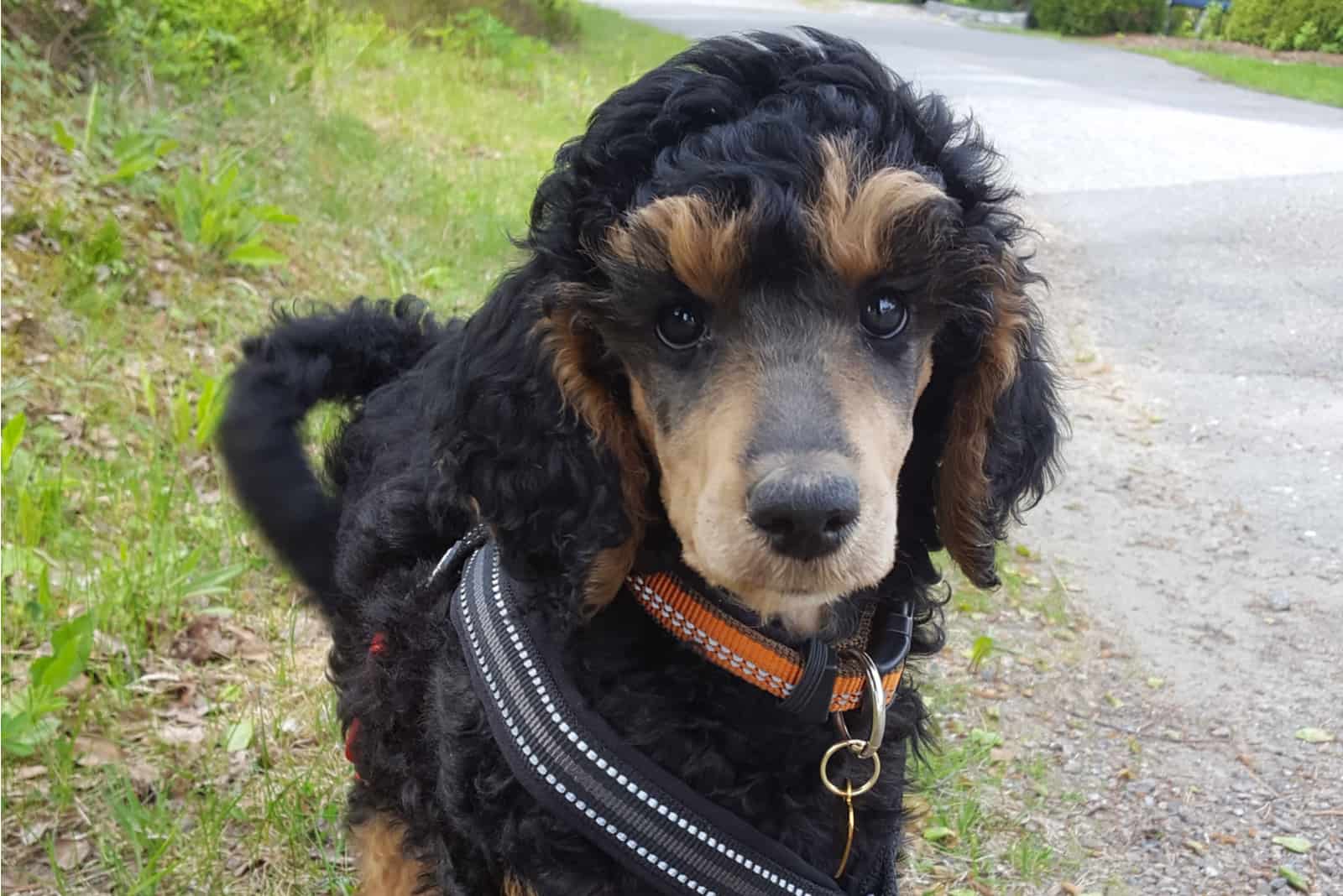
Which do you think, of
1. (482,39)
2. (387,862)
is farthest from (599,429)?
(482,39)

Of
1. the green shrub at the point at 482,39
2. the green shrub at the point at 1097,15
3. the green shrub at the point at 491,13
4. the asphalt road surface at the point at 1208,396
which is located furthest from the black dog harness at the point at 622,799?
the green shrub at the point at 1097,15

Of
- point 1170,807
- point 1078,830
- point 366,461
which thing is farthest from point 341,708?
point 1170,807

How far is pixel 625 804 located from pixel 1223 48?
54.3 ft

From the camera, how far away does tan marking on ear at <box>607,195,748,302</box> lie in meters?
1.93

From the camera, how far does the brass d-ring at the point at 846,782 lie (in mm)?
2068

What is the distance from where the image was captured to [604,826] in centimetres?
196

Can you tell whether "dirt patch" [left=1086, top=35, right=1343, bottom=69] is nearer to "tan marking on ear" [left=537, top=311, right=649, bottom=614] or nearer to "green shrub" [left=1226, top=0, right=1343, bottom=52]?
"green shrub" [left=1226, top=0, right=1343, bottom=52]

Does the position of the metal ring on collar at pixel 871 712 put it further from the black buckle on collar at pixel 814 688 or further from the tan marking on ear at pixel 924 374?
the tan marking on ear at pixel 924 374

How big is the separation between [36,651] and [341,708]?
54.2 inches

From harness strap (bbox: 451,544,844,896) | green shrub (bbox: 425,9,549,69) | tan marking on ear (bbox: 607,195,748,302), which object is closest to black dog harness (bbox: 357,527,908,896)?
harness strap (bbox: 451,544,844,896)

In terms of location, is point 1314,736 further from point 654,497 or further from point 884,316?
point 654,497

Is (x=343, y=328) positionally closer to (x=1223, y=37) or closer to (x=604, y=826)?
(x=604, y=826)

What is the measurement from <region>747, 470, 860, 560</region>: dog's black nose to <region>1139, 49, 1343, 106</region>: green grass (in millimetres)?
11429

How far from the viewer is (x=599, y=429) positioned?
212cm
